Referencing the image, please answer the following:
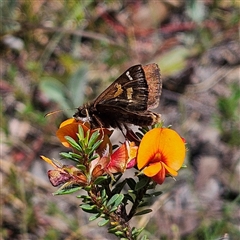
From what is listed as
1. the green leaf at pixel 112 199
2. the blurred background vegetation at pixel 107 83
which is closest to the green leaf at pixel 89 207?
the green leaf at pixel 112 199

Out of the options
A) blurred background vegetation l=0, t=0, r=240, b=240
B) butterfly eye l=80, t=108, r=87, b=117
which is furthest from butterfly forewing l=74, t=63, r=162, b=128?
blurred background vegetation l=0, t=0, r=240, b=240

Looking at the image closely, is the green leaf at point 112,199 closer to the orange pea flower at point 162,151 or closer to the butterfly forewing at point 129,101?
the orange pea flower at point 162,151

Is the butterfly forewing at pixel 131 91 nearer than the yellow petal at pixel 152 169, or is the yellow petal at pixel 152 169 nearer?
the yellow petal at pixel 152 169

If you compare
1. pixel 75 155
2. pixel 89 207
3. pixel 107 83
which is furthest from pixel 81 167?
pixel 107 83

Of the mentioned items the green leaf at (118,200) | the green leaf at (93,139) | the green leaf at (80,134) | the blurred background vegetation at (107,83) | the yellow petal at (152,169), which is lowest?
the blurred background vegetation at (107,83)

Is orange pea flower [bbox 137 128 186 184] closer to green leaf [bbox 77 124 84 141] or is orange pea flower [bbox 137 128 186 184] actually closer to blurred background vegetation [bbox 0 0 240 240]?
green leaf [bbox 77 124 84 141]

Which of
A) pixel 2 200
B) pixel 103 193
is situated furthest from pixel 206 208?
pixel 103 193

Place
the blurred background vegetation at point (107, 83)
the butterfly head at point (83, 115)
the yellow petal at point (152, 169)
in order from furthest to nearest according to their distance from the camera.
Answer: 1. the blurred background vegetation at point (107, 83)
2. the butterfly head at point (83, 115)
3. the yellow petal at point (152, 169)
